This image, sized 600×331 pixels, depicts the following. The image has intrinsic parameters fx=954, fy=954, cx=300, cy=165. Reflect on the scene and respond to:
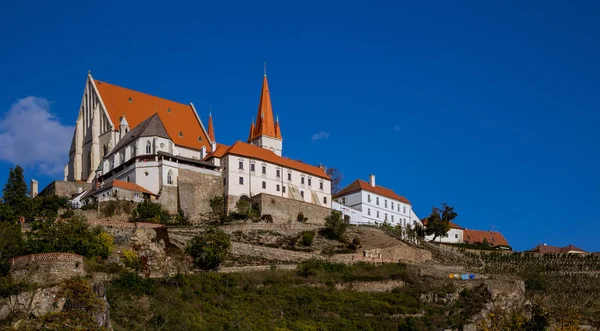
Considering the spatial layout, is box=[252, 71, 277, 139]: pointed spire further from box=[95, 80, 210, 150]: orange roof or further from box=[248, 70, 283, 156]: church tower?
box=[95, 80, 210, 150]: orange roof

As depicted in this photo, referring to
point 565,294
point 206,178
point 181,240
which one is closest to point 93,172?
point 206,178

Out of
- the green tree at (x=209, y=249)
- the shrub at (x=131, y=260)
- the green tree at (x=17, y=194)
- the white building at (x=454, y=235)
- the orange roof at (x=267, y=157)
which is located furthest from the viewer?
the white building at (x=454, y=235)

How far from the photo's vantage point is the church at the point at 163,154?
257ft

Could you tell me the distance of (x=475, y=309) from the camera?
208 ft

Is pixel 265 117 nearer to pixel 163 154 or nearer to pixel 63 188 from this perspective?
pixel 163 154

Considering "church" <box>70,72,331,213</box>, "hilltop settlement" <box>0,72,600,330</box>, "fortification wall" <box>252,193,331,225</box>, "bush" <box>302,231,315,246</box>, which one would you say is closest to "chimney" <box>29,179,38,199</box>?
"hilltop settlement" <box>0,72,600,330</box>

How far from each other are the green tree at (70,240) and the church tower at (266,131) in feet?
118

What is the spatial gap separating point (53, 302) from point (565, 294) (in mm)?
38280

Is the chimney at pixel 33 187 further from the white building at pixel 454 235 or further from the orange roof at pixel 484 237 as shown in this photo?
the orange roof at pixel 484 237

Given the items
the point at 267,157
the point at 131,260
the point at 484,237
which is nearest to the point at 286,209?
the point at 267,157

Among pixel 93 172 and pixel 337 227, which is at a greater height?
pixel 93 172

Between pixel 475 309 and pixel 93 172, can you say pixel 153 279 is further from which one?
pixel 93 172

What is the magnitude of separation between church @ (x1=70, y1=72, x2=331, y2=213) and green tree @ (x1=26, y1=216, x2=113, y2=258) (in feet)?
44.7

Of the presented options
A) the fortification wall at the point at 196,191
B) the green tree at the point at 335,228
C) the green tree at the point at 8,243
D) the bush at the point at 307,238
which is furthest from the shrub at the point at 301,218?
the green tree at the point at 8,243
